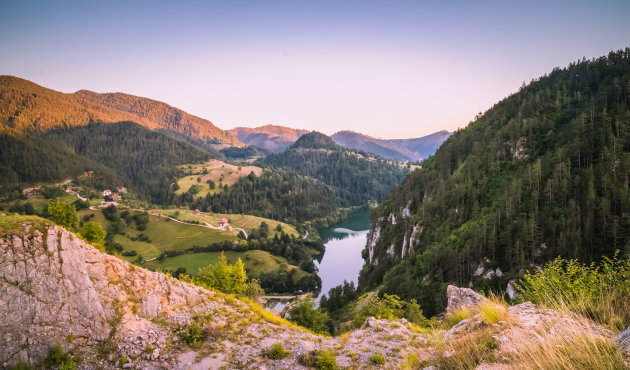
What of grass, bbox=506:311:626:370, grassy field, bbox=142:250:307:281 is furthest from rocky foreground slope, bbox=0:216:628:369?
grassy field, bbox=142:250:307:281

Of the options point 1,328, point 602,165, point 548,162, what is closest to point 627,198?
point 602,165

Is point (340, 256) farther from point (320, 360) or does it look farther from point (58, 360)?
point (58, 360)

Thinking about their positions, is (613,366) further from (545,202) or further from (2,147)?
(2,147)

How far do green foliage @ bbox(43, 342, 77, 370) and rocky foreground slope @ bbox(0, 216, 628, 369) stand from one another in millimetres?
172

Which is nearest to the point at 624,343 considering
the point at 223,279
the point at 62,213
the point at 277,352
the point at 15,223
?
the point at 277,352

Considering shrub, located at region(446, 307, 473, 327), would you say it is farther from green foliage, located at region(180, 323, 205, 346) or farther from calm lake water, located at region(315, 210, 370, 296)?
calm lake water, located at region(315, 210, 370, 296)

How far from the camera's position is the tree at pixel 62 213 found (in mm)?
18641

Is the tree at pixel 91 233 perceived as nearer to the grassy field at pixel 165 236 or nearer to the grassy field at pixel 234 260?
the grassy field at pixel 234 260

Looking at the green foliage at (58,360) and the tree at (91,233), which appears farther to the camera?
the tree at (91,233)

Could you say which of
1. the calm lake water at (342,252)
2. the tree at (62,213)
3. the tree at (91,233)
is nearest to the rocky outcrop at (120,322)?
the tree at (62,213)

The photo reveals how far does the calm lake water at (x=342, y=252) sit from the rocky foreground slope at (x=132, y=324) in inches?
2702

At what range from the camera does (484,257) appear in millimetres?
44344

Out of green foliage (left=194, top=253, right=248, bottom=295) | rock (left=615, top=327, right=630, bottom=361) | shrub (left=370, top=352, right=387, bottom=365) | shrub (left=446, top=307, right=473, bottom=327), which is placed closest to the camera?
rock (left=615, top=327, right=630, bottom=361)

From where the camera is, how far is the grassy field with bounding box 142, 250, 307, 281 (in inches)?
3420
